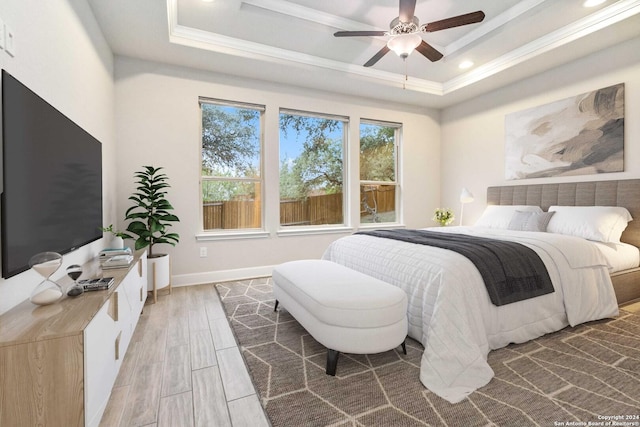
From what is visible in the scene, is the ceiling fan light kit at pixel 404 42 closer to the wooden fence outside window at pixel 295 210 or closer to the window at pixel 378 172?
the window at pixel 378 172

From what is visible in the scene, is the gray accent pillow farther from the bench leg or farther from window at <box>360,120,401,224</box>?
the bench leg

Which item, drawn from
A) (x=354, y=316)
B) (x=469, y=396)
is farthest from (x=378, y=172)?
(x=469, y=396)

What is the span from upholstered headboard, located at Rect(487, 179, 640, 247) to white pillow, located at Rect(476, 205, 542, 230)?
211 mm

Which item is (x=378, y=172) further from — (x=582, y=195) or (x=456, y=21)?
(x=456, y=21)

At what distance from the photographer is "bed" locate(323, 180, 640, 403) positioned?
1678mm

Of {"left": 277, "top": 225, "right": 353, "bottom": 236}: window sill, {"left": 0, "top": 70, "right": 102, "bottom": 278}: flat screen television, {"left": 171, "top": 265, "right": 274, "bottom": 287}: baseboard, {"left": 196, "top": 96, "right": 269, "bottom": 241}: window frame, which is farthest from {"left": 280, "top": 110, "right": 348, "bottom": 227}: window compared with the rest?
{"left": 0, "top": 70, "right": 102, "bottom": 278}: flat screen television

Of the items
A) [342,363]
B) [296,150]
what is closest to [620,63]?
[296,150]

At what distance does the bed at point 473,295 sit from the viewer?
5.50ft

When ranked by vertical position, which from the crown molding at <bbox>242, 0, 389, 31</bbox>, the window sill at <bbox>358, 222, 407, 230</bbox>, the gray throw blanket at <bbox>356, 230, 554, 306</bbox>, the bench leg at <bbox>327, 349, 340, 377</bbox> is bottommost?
the bench leg at <bbox>327, 349, 340, 377</bbox>

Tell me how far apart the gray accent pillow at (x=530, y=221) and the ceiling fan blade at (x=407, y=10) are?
2.50 m

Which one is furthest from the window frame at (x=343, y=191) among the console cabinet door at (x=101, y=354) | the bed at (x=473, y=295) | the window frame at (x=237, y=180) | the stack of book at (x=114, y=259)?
the console cabinet door at (x=101, y=354)

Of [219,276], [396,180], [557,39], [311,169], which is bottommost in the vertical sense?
[219,276]

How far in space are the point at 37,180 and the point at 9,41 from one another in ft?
2.01

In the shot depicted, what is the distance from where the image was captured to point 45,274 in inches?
51.2
